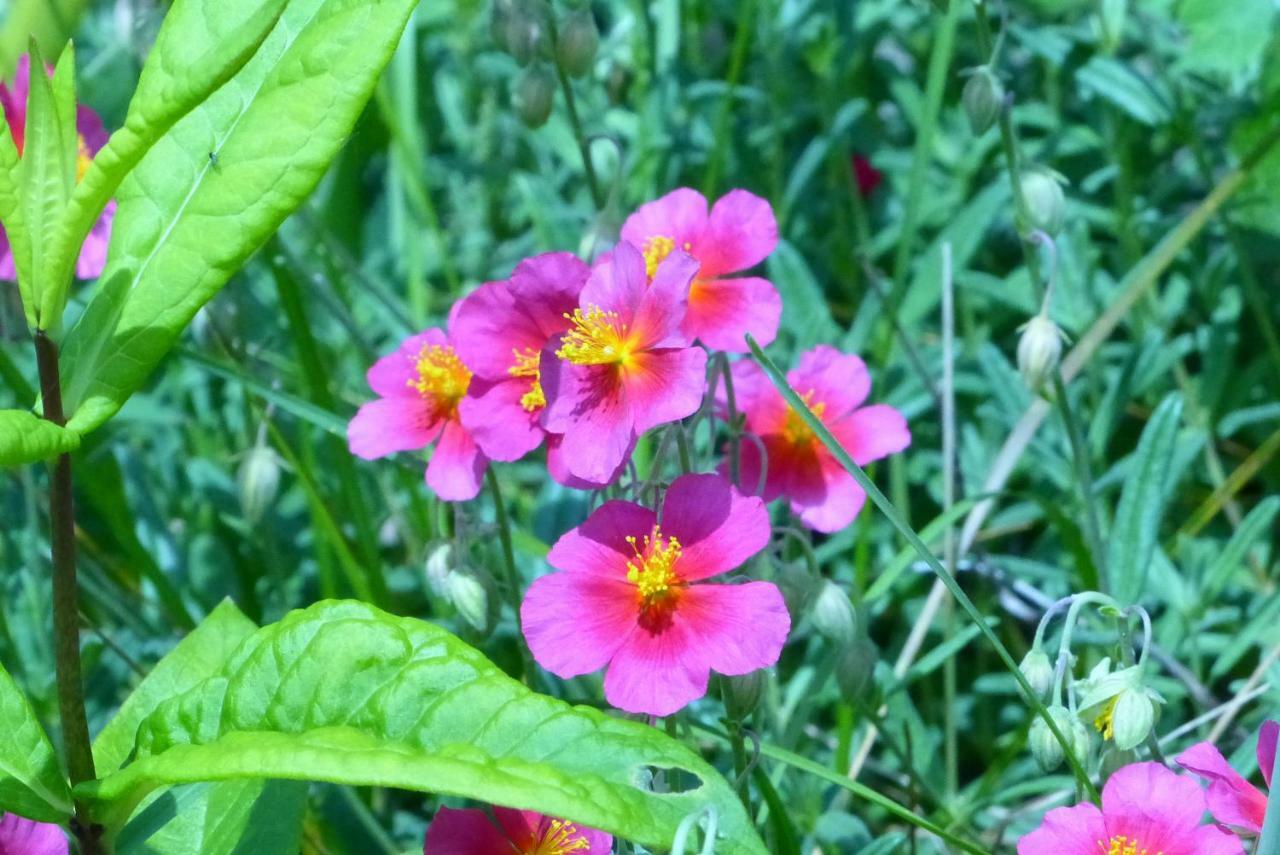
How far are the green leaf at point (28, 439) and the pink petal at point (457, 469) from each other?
1.54 feet

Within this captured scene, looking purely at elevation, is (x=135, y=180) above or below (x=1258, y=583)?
above

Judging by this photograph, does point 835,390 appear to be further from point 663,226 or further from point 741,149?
point 741,149

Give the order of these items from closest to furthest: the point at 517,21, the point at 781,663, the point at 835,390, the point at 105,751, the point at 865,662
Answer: the point at 105,751
the point at 865,662
the point at 835,390
the point at 517,21
the point at 781,663

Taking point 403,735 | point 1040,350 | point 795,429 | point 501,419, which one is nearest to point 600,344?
point 501,419

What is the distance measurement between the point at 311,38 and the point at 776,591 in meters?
0.65

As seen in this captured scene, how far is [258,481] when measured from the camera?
2.13 meters

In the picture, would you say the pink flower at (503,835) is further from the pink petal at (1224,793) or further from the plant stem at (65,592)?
the pink petal at (1224,793)

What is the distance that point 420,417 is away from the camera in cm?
173

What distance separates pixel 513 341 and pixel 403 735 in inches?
20.8

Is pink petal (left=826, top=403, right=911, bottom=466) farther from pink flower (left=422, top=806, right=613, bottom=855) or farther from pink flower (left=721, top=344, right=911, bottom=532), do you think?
pink flower (left=422, top=806, right=613, bottom=855)

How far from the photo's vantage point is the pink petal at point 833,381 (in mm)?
1821

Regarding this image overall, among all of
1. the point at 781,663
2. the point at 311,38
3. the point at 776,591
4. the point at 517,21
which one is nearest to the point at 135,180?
the point at 311,38

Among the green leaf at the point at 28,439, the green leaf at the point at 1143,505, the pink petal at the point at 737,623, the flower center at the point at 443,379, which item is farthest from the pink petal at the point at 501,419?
the green leaf at the point at 1143,505

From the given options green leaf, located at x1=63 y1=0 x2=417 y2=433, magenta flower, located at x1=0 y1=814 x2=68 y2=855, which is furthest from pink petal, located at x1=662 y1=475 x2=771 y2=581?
magenta flower, located at x1=0 y1=814 x2=68 y2=855
